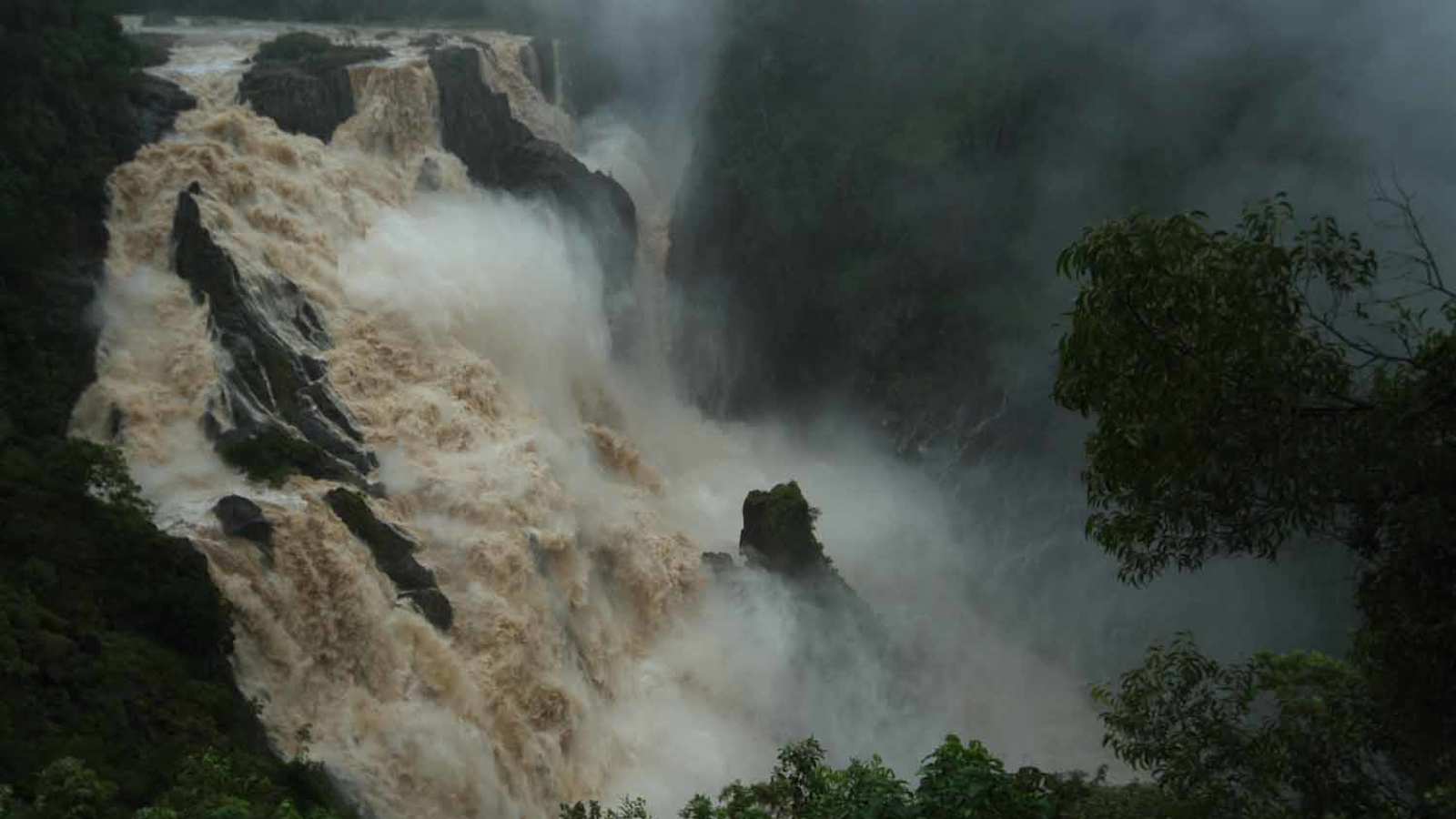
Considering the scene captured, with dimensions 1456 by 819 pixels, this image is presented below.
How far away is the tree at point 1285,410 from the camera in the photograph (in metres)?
6.27

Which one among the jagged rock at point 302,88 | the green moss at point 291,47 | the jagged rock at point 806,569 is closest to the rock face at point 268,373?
the jagged rock at point 302,88

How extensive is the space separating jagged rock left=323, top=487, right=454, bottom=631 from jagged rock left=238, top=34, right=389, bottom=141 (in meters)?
11.1

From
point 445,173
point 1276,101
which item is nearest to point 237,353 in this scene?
point 445,173

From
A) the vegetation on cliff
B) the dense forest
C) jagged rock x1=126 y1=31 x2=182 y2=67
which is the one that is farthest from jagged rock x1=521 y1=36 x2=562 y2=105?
the vegetation on cliff

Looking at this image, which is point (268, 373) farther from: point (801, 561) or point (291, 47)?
point (291, 47)

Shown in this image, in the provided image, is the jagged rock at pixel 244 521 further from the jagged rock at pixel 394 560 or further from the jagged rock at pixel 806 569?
the jagged rock at pixel 806 569

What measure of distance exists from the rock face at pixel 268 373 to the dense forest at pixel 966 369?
1685 millimetres

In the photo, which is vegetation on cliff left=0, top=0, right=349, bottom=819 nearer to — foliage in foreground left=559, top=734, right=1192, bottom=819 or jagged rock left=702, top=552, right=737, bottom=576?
foliage in foreground left=559, top=734, right=1192, bottom=819

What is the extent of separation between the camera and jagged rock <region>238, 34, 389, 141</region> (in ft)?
84.4

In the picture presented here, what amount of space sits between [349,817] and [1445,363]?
12.6 m

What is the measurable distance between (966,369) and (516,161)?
12.1 metres

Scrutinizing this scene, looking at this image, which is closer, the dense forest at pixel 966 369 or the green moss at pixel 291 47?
the dense forest at pixel 966 369

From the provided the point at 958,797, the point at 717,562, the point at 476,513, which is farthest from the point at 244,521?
the point at 958,797

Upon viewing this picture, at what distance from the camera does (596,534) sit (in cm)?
2216
